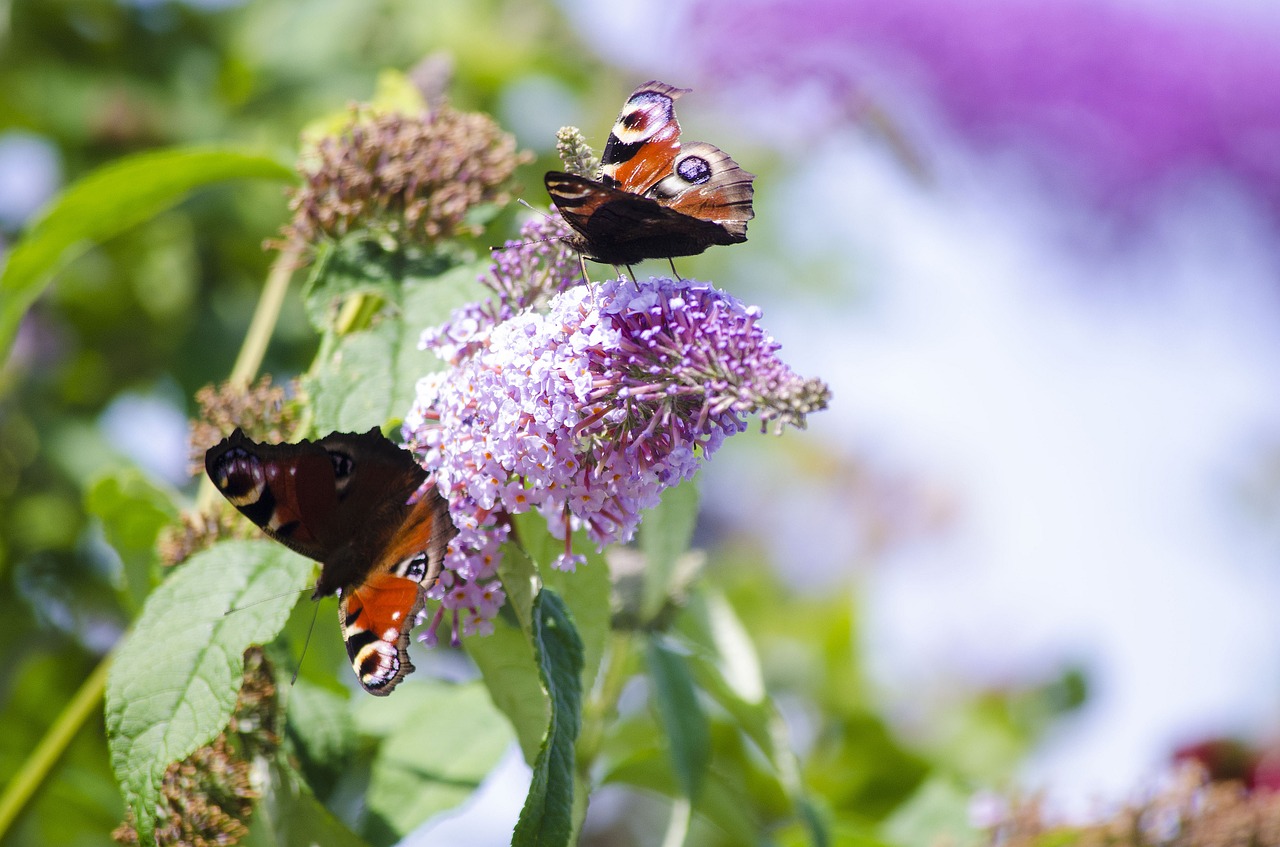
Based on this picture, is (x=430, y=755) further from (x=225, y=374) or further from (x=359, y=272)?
(x=225, y=374)

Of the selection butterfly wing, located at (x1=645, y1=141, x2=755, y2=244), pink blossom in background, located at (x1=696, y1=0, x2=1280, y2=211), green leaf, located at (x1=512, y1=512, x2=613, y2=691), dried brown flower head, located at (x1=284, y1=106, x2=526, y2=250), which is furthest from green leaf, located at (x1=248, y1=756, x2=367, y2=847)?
pink blossom in background, located at (x1=696, y1=0, x2=1280, y2=211)

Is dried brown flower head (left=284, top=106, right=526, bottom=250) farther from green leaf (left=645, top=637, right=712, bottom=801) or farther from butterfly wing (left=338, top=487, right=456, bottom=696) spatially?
green leaf (left=645, top=637, right=712, bottom=801)

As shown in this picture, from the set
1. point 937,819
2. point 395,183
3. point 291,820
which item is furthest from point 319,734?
point 937,819

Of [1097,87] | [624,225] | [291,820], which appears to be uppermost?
[1097,87]

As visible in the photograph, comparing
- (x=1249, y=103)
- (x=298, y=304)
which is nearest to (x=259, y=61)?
(x=298, y=304)

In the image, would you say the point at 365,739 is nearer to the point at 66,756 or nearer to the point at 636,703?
the point at 66,756
